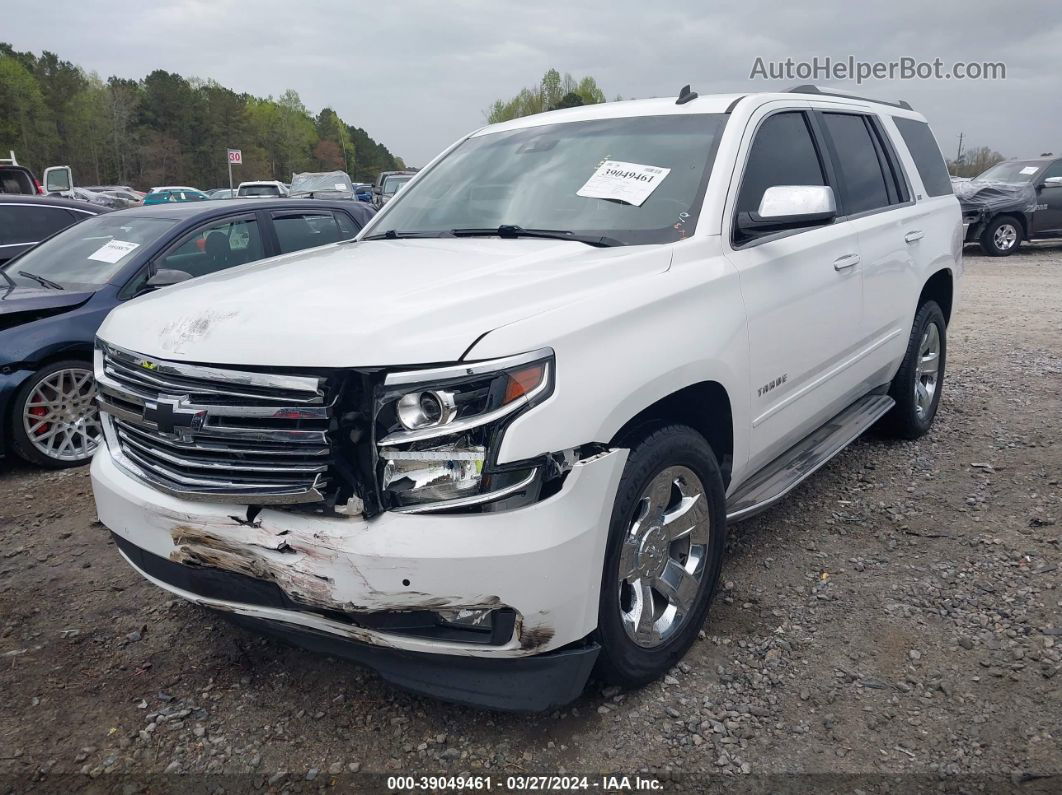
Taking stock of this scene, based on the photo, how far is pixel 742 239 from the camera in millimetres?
3104

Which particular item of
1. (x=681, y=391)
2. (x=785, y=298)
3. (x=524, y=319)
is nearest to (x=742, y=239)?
(x=785, y=298)

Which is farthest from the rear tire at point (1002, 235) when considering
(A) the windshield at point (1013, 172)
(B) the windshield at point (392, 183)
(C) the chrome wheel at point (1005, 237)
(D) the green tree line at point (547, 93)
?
(D) the green tree line at point (547, 93)

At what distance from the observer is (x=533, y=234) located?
316 cm

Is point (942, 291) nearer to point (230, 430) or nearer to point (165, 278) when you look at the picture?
point (230, 430)

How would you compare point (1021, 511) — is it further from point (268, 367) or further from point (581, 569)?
point (268, 367)

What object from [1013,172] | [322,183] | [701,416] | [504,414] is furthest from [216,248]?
[322,183]

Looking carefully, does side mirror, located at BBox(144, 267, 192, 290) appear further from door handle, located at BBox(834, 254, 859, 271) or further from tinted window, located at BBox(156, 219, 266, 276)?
door handle, located at BBox(834, 254, 859, 271)

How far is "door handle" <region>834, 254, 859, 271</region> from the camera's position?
364 cm

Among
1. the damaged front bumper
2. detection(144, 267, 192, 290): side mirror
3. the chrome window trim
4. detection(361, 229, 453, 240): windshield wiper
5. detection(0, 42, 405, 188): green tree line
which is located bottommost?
the damaged front bumper

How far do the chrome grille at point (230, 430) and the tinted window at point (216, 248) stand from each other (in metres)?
3.24

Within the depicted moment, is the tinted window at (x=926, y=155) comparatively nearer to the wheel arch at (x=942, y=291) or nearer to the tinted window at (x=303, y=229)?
the wheel arch at (x=942, y=291)

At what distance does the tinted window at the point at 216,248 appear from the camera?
5480 millimetres

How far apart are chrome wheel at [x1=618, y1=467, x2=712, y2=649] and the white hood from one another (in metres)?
0.68

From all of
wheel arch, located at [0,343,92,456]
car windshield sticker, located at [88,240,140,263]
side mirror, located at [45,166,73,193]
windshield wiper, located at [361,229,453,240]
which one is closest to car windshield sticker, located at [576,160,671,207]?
windshield wiper, located at [361,229,453,240]
